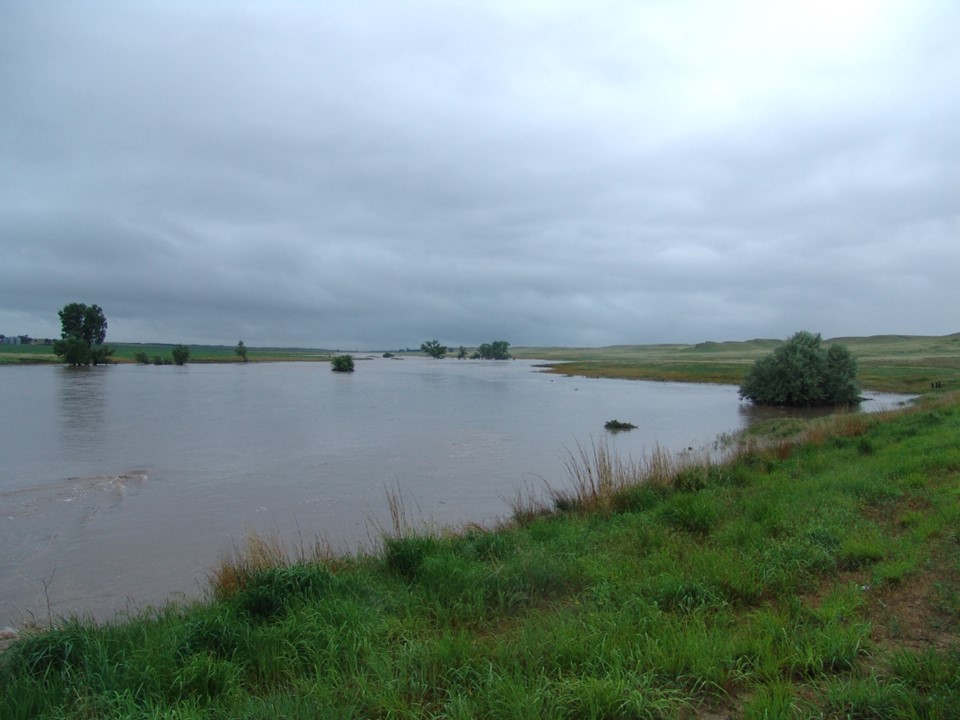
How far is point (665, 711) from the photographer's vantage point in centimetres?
338

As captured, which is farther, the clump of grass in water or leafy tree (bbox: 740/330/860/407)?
leafy tree (bbox: 740/330/860/407)

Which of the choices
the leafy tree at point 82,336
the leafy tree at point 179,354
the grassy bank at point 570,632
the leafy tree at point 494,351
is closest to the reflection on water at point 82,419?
the grassy bank at point 570,632

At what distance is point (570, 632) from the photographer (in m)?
4.37

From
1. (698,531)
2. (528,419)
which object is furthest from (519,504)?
(528,419)

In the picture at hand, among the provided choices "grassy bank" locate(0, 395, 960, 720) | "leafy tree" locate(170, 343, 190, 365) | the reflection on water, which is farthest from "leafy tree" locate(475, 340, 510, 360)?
"grassy bank" locate(0, 395, 960, 720)

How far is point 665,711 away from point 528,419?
27253 millimetres

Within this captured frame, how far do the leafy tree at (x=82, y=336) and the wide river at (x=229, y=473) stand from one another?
64.9m

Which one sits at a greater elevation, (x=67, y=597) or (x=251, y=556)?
(x=251, y=556)

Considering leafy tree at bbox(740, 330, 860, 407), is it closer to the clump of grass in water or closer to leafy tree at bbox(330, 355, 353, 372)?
the clump of grass in water

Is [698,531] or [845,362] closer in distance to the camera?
[698,531]

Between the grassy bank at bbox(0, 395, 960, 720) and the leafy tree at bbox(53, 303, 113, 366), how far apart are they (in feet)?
346

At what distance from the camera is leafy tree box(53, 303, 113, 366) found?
92.6 m

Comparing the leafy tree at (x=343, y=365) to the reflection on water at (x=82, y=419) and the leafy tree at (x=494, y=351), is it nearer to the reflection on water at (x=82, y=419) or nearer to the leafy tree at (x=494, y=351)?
the reflection on water at (x=82, y=419)

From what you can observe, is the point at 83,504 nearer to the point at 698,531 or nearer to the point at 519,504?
the point at 519,504
